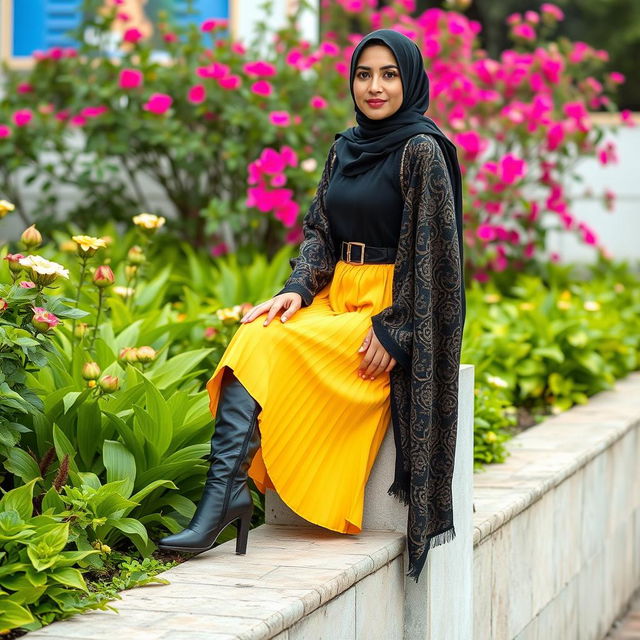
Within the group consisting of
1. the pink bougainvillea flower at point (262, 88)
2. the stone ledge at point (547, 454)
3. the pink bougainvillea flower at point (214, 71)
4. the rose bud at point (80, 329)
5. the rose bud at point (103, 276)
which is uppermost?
the pink bougainvillea flower at point (214, 71)

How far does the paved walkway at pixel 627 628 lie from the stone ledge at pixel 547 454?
898 mm

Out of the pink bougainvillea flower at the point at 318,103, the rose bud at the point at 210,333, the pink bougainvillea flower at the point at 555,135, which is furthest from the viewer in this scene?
the pink bougainvillea flower at the point at 555,135

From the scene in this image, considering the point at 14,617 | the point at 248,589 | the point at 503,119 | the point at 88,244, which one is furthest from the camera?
the point at 503,119

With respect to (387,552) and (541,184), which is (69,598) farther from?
(541,184)

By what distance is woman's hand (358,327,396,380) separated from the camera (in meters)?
3.49

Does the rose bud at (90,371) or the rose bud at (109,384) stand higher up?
the rose bud at (90,371)

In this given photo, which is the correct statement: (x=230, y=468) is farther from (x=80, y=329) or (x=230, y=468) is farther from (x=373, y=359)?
(x=80, y=329)

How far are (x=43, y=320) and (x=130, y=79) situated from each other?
454 cm

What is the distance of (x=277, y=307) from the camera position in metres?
3.53

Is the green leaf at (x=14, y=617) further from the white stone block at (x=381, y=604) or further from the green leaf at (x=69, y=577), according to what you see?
the white stone block at (x=381, y=604)

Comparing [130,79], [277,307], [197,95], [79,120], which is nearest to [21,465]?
[277,307]

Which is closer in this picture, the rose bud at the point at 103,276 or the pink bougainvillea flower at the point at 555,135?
the rose bud at the point at 103,276

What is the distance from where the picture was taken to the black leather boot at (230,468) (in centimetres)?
329

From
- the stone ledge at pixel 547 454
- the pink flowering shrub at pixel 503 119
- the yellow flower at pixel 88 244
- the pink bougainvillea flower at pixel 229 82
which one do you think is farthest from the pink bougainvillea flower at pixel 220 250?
the yellow flower at pixel 88 244
